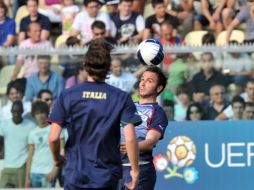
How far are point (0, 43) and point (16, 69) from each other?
2.82 meters

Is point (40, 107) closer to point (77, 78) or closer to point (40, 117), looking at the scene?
point (40, 117)

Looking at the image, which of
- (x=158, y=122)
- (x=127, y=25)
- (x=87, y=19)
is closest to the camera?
(x=158, y=122)

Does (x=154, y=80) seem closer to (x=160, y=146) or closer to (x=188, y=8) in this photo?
(x=160, y=146)

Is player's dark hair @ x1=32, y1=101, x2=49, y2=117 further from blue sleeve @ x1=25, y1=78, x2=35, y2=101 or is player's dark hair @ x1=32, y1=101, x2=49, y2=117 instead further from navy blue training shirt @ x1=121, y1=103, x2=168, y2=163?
navy blue training shirt @ x1=121, y1=103, x2=168, y2=163

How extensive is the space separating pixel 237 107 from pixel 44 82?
2.38 meters

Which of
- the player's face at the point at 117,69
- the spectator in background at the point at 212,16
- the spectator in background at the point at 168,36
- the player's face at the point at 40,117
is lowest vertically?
the player's face at the point at 40,117

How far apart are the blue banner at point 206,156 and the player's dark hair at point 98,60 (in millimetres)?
4901

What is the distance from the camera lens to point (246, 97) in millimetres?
10656

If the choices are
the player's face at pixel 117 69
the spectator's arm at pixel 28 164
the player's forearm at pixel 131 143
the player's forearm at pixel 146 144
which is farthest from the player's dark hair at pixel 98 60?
the spectator's arm at pixel 28 164

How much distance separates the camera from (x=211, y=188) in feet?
35.2

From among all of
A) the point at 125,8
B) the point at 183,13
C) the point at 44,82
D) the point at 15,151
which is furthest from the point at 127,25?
the point at 15,151

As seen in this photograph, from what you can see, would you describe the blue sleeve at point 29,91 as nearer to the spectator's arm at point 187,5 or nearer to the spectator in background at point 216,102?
the spectator in background at point 216,102

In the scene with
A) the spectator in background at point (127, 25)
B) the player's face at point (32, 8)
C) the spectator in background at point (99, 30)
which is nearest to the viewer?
the spectator in background at point (99, 30)

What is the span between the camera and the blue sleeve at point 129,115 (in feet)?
19.3
